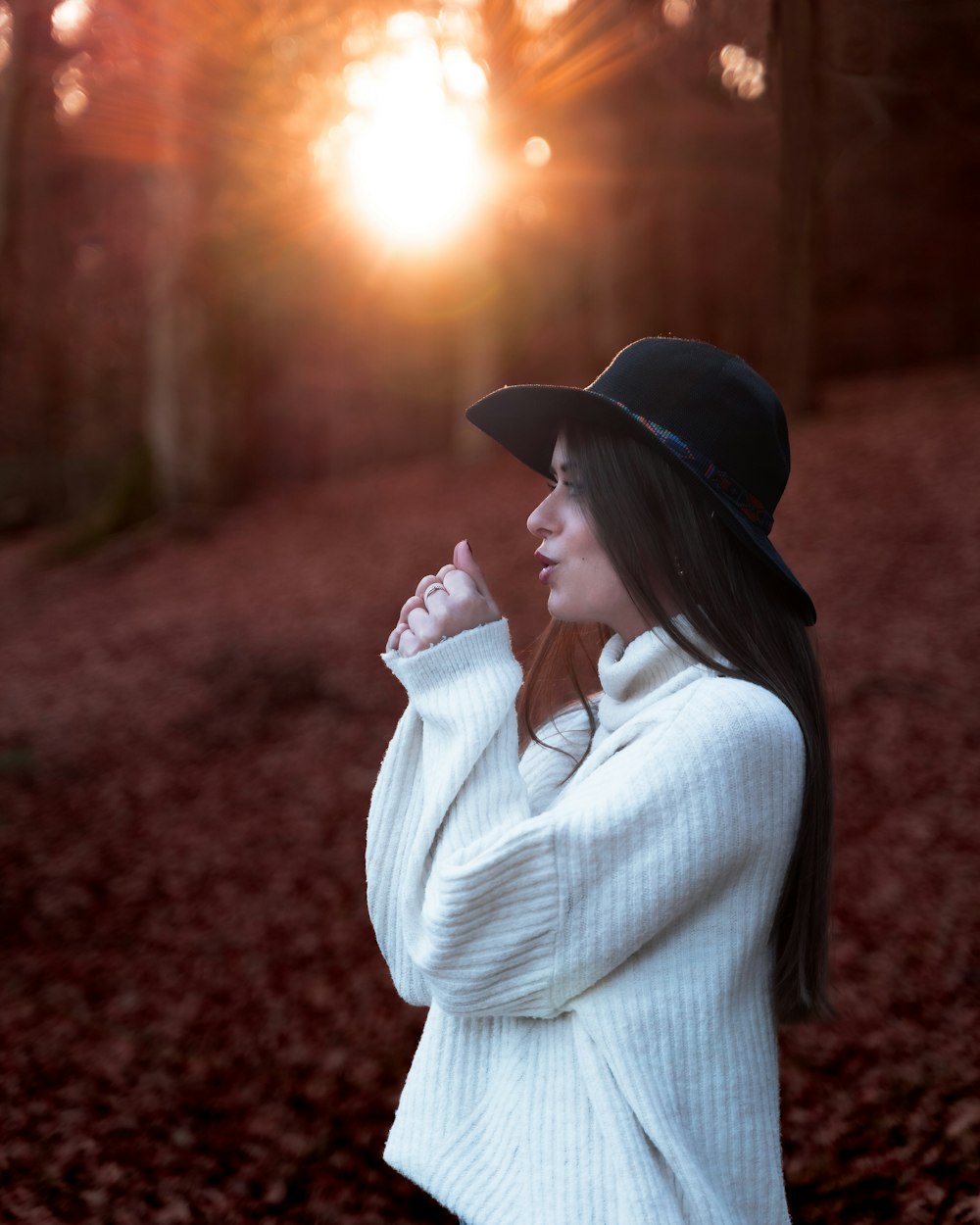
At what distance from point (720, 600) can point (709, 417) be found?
10.5 inches

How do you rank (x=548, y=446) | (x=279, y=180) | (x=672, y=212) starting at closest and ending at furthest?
(x=548, y=446)
(x=279, y=180)
(x=672, y=212)

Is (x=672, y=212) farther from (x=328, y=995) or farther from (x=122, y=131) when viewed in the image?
(x=328, y=995)

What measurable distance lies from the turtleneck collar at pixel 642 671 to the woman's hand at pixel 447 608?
0.21 metres

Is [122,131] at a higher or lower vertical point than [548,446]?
higher

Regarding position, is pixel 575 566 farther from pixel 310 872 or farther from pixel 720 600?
pixel 310 872

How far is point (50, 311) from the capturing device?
51.5 ft

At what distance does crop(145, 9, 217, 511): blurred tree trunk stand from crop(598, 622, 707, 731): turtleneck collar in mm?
12854

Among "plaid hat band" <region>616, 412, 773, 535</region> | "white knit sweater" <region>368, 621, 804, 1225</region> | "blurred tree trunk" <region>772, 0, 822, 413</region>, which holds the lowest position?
"white knit sweater" <region>368, 621, 804, 1225</region>

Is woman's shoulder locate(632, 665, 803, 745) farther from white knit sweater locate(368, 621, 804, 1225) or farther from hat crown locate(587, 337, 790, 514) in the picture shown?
hat crown locate(587, 337, 790, 514)

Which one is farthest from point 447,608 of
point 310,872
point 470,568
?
point 310,872

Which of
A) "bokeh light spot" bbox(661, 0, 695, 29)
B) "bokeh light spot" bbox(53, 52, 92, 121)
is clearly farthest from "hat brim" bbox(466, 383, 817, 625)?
"bokeh light spot" bbox(53, 52, 92, 121)

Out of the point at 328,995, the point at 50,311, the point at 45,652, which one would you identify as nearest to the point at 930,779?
the point at 328,995

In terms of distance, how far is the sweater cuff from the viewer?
1.67 meters

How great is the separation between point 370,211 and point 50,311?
5.01 metres
